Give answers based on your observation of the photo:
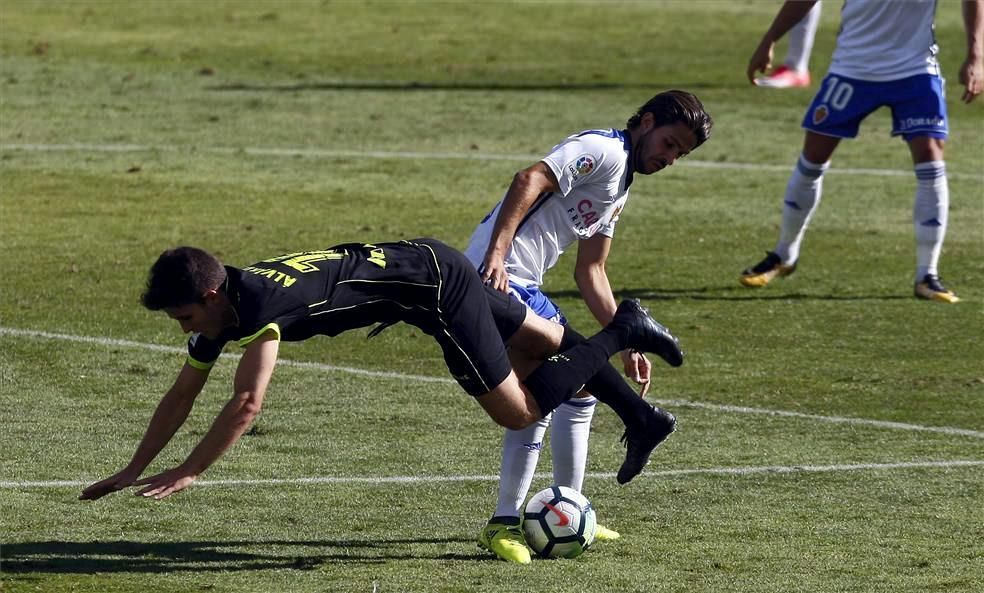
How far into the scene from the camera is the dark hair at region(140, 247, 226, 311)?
634 centimetres

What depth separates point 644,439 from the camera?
25.4ft

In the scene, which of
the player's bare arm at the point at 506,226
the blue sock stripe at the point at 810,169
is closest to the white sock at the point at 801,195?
the blue sock stripe at the point at 810,169

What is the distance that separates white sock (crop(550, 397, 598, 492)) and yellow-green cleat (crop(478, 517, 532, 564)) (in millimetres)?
382

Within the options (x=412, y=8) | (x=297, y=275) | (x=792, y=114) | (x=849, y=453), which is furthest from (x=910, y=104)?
(x=412, y=8)

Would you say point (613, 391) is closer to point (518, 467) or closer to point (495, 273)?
point (518, 467)

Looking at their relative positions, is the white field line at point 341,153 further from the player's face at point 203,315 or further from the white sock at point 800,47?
the player's face at point 203,315

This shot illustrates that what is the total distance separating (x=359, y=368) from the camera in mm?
10891

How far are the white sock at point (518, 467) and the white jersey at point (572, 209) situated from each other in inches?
27.1

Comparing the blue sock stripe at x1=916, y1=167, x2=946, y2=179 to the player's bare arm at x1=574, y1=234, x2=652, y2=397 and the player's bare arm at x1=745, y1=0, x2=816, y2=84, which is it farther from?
the player's bare arm at x1=574, y1=234, x2=652, y2=397

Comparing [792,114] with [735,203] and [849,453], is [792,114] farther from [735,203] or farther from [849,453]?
[849,453]

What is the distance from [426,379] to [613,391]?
3090 millimetres

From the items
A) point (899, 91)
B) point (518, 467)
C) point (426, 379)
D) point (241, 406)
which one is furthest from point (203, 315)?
point (899, 91)

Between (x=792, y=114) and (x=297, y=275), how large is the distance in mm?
15708

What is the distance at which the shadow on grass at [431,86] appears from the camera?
23.2 meters
